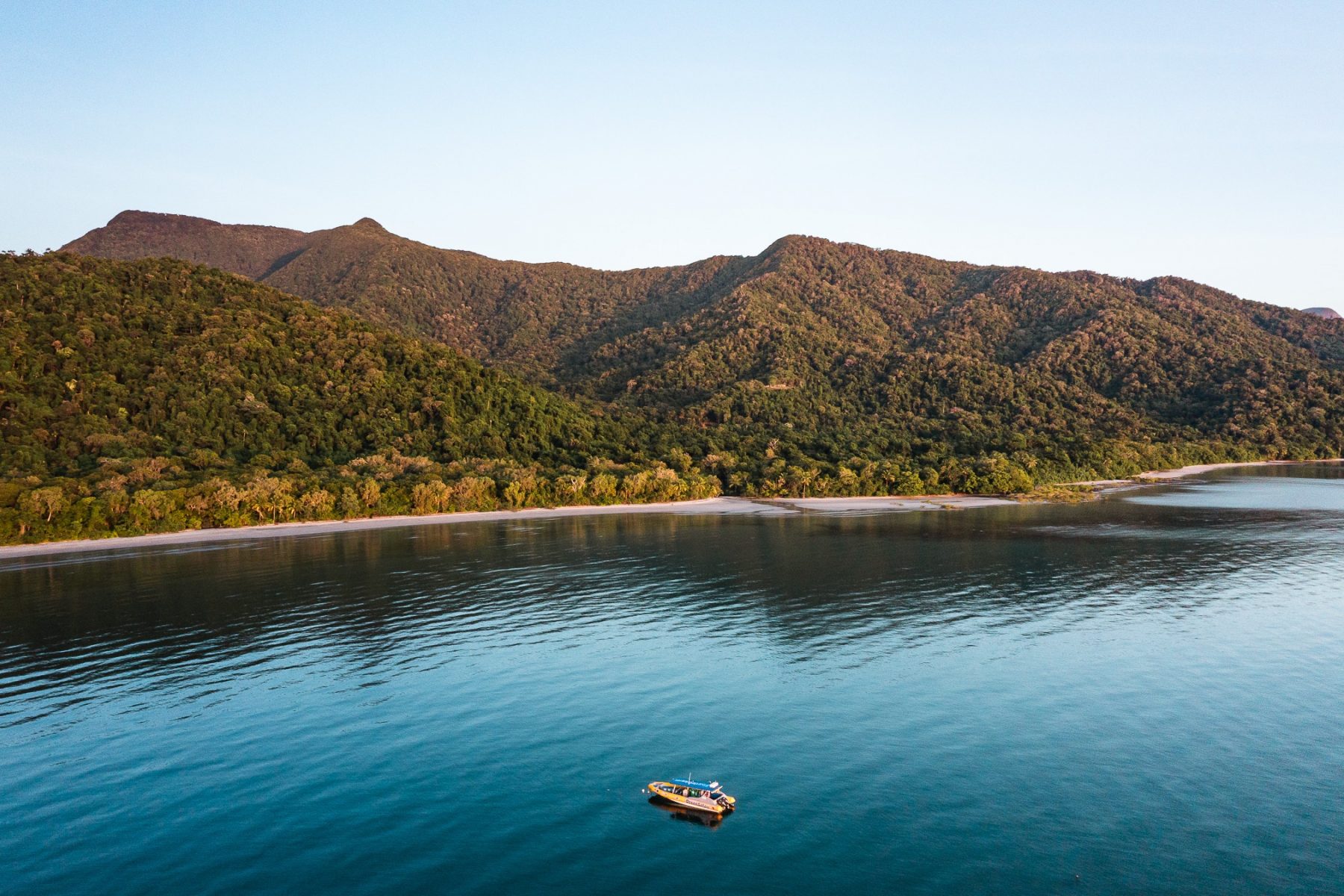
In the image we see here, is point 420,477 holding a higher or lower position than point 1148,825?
higher

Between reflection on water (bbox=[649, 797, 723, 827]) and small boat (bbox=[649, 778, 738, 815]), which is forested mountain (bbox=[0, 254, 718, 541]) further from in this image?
reflection on water (bbox=[649, 797, 723, 827])

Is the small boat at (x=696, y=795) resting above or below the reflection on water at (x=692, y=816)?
above

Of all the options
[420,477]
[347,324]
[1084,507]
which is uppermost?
[347,324]

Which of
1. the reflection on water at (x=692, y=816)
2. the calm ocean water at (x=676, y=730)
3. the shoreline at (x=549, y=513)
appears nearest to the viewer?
the calm ocean water at (x=676, y=730)

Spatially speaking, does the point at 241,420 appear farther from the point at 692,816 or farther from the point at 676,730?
the point at 692,816

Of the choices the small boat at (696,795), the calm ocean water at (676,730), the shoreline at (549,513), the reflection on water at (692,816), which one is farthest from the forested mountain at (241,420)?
the reflection on water at (692,816)

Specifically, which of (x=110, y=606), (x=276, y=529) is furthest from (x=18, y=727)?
(x=276, y=529)

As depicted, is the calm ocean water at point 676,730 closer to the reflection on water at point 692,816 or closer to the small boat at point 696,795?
the reflection on water at point 692,816

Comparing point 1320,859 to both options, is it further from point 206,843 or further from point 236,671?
point 236,671
